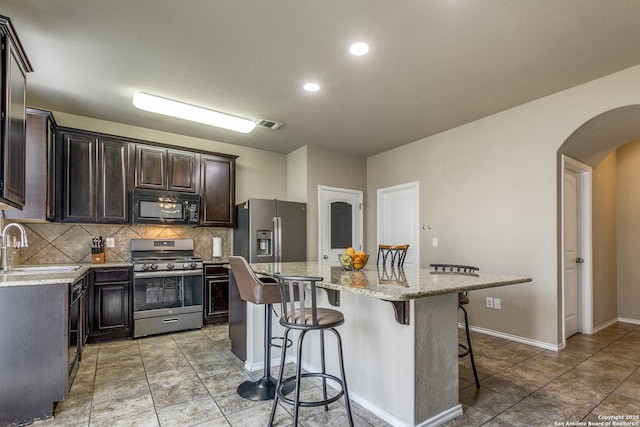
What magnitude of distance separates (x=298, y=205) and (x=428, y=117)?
2122mm

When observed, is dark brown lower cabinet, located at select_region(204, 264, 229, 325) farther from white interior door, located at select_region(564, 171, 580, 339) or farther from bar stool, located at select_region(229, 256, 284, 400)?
white interior door, located at select_region(564, 171, 580, 339)

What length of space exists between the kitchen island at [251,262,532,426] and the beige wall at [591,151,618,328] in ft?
9.89

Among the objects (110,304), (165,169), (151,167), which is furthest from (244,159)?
(110,304)

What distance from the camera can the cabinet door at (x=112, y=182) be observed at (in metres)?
3.90

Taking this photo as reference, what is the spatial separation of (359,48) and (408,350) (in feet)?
7.15

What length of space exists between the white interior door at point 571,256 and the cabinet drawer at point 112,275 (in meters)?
4.84

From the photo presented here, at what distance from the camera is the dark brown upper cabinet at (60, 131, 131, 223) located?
3.71 m

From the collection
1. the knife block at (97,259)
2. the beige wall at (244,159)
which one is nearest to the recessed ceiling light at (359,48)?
the beige wall at (244,159)

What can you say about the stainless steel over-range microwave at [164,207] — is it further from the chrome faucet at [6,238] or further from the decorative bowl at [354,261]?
the decorative bowl at [354,261]

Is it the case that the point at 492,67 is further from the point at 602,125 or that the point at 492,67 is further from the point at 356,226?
the point at 356,226

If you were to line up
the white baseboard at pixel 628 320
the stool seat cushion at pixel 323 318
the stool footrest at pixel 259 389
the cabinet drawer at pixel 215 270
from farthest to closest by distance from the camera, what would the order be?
the white baseboard at pixel 628 320, the cabinet drawer at pixel 215 270, the stool footrest at pixel 259 389, the stool seat cushion at pixel 323 318

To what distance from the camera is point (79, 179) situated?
12.4ft

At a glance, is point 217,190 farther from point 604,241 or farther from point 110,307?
point 604,241

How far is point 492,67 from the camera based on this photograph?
2861mm
